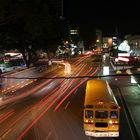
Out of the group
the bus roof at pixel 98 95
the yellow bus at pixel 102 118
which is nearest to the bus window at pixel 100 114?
the yellow bus at pixel 102 118

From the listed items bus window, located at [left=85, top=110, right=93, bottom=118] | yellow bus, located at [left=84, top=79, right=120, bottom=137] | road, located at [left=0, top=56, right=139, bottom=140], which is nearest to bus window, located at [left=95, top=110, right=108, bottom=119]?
yellow bus, located at [left=84, top=79, right=120, bottom=137]

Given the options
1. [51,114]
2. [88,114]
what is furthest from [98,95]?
[51,114]

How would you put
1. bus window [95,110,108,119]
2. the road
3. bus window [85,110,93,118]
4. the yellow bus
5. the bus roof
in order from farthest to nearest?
the road
the bus roof
bus window [85,110,93,118]
bus window [95,110,108,119]
the yellow bus

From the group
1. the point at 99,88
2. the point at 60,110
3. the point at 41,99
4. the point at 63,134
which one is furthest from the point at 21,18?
the point at 63,134

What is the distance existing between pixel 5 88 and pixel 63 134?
28360 mm

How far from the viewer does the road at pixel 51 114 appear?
2759 cm

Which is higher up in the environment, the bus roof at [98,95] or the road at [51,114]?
the bus roof at [98,95]

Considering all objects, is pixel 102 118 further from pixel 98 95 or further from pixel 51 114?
pixel 51 114

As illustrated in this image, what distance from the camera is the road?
90.5 ft

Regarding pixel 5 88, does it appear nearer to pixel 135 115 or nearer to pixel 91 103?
pixel 135 115

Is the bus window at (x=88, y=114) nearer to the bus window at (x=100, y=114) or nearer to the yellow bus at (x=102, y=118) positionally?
the yellow bus at (x=102, y=118)

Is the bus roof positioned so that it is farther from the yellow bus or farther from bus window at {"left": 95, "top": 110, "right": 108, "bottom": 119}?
bus window at {"left": 95, "top": 110, "right": 108, "bottom": 119}

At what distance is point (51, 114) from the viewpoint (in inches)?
1400

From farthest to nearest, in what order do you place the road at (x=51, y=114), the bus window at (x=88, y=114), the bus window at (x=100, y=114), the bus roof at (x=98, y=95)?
the road at (x=51, y=114), the bus roof at (x=98, y=95), the bus window at (x=88, y=114), the bus window at (x=100, y=114)
